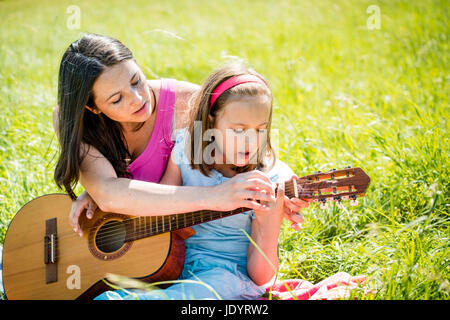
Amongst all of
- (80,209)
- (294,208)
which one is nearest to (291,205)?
(294,208)

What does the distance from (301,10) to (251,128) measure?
20.6ft

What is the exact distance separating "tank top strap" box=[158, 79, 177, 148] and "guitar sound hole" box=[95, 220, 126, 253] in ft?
1.88

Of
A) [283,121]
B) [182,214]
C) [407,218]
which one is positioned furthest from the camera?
[283,121]

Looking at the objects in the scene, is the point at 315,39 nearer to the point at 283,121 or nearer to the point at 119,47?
the point at 283,121

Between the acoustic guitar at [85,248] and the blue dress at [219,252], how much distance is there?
0.09 meters

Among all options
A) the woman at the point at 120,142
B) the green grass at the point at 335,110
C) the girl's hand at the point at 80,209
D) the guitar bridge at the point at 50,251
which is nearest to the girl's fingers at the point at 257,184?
the woman at the point at 120,142

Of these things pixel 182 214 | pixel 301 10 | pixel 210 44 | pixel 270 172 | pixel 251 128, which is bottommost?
pixel 182 214

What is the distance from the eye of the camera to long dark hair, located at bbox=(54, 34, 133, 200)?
212 cm

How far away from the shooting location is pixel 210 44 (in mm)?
6246

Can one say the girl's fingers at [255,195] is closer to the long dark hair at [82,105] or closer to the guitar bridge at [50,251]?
the long dark hair at [82,105]

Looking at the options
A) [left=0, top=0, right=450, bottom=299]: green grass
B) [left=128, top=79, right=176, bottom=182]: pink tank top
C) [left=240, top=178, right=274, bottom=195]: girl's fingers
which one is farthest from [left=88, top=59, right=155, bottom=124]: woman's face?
[left=240, top=178, right=274, bottom=195]: girl's fingers

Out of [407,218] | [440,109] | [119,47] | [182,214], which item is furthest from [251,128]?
[440,109]

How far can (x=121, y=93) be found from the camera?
83.8 inches

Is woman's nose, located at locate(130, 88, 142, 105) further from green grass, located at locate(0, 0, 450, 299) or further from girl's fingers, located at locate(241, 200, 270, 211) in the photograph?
girl's fingers, located at locate(241, 200, 270, 211)
